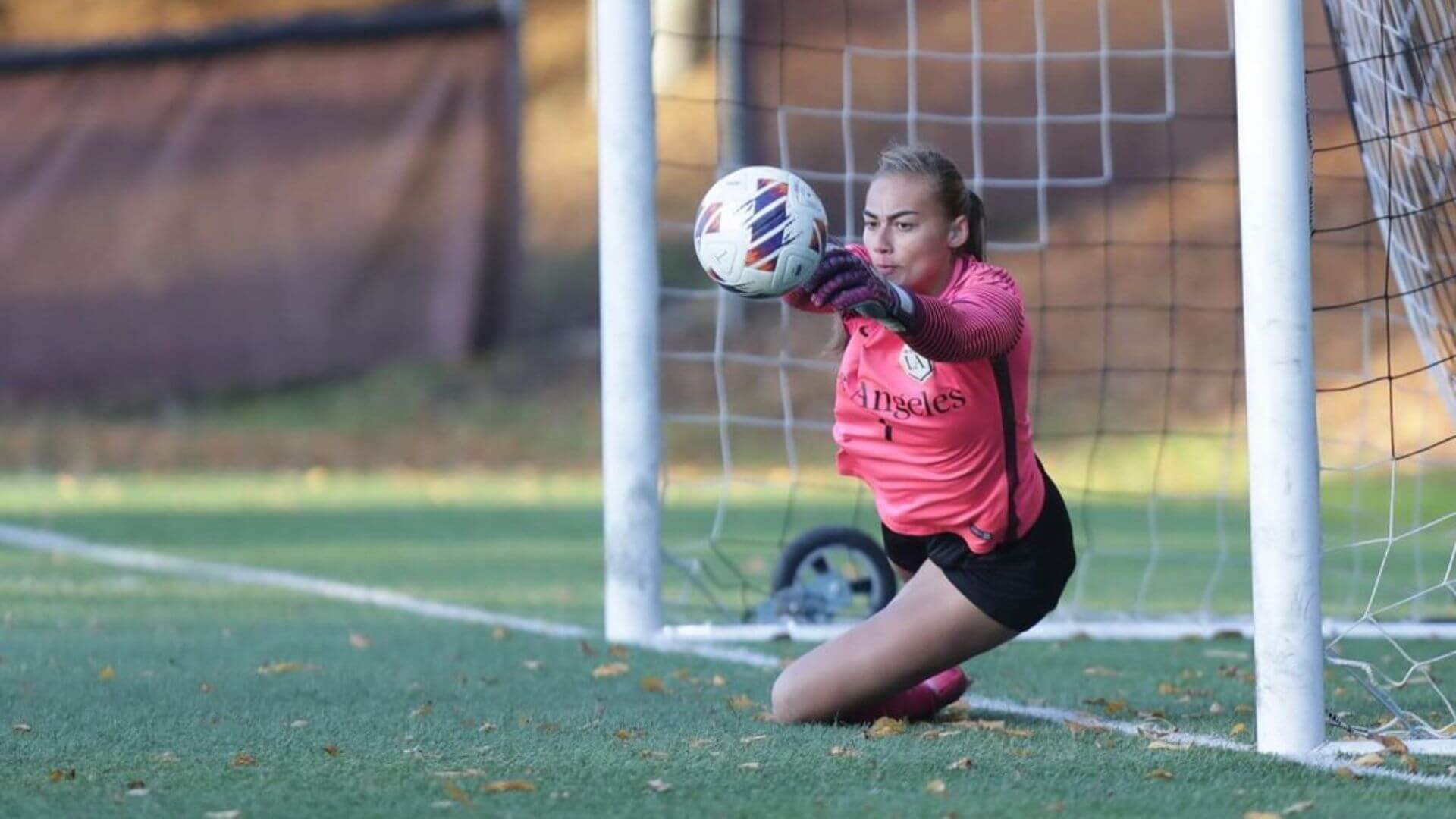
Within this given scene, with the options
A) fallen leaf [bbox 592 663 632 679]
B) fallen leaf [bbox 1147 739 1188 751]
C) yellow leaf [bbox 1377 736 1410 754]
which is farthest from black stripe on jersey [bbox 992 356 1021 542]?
fallen leaf [bbox 592 663 632 679]

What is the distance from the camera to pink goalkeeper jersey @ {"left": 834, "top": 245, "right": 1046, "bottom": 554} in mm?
4746

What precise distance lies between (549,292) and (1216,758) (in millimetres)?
18113

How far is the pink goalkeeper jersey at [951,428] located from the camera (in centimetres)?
475

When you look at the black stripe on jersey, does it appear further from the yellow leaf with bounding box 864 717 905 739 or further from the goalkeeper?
the yellow leaf with bounding box 864 717 905 739

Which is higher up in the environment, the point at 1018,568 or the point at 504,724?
the point at 1018,568

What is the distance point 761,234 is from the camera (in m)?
4.28

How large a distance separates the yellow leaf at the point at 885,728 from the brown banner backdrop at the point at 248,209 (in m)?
10.7

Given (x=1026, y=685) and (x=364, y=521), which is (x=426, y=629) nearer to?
(x=1026, y=685)

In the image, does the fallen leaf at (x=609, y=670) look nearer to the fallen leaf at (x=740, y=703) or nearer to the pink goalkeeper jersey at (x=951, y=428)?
the fallen leaf at (x=740, y=703)

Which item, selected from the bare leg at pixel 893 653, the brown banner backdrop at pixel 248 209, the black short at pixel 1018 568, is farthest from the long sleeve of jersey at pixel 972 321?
the brown banner backdrop at pixel 248 209

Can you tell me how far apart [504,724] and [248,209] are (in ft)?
39.4

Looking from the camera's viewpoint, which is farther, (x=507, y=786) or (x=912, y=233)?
(x=912, y=233)

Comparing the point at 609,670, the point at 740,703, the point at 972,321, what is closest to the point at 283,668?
the point at 609,670

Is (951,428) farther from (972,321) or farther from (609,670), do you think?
(609,670)
